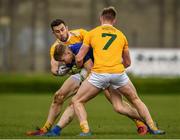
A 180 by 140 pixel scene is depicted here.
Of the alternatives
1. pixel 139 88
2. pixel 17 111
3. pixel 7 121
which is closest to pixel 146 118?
pixel 7 121

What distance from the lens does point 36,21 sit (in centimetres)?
4341

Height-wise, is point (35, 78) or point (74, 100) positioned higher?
point (74, 100)

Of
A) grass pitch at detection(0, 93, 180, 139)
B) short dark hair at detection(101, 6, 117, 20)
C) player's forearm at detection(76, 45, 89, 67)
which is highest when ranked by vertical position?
short dark hair at detection(101, 6, 117, 20)

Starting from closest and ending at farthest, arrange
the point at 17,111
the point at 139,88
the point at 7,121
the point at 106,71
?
1. the point at 106,71
2. the point at 7,121
3. the point at 17,111
4. the point at 139,88

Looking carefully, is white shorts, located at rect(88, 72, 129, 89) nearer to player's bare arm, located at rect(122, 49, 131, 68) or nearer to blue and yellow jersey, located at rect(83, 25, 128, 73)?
blue and yellow jersey, located at rect(83, 25, 128, 73)

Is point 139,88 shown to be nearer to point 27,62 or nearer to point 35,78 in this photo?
point 35,78

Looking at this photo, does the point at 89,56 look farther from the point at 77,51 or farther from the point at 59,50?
the point at 59,50

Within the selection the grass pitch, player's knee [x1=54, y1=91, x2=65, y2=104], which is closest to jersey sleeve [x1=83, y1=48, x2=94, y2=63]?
player's knee [x1=54, y1=91, x2=65, y2=104]

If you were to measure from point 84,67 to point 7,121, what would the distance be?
4.56 m

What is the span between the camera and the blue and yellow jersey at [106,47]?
571 inches

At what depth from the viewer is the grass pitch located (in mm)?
15414

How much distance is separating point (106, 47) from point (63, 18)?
1135 inches

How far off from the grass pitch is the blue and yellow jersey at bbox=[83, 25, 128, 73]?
1092 mm

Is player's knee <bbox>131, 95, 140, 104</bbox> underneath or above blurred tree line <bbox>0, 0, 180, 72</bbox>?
above
